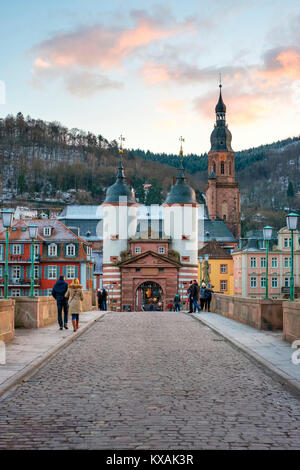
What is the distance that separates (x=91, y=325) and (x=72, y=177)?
563 feet

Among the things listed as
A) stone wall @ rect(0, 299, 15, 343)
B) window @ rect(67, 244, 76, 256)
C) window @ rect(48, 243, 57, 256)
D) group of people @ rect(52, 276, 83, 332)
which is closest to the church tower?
window @ rect(67, 244, 76, 256)

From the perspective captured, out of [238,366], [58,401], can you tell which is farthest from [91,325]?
[58,401]

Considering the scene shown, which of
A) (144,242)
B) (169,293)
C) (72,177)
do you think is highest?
(72,177)

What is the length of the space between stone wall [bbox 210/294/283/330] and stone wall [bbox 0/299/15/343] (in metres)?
8.12

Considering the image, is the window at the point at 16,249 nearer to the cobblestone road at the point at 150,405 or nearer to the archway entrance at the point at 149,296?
the archway entrance at the point at 149,296

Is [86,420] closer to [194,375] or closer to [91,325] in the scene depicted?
[194,375]

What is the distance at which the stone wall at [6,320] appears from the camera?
14.6 m

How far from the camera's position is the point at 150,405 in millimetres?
8336

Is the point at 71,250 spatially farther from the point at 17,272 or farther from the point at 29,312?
the point at 29,312

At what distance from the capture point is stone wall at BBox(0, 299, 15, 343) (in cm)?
1465

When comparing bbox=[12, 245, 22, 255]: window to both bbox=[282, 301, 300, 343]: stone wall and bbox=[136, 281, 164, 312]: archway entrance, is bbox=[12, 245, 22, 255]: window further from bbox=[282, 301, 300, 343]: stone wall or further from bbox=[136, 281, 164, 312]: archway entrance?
bbox=[282, 301, 300, 343]: stone wall

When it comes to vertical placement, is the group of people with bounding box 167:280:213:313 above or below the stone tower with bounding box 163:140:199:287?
below
